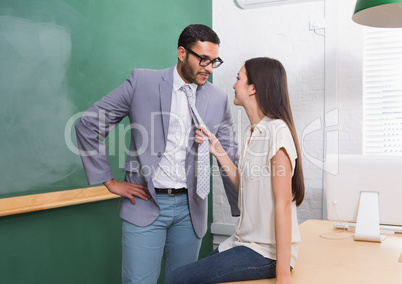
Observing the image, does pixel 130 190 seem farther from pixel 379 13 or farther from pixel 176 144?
pixel 379 13

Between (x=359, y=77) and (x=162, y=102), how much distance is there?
204cm

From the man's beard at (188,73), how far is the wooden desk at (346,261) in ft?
3.07

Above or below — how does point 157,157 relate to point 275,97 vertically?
below

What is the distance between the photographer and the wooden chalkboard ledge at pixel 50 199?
1938 mm

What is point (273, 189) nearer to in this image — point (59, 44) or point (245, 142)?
point (245, 142)

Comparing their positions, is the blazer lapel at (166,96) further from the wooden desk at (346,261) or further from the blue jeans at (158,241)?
the wooden desk at (346,261)

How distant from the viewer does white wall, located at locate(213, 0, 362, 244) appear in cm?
341

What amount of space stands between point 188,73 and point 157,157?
0.42 m

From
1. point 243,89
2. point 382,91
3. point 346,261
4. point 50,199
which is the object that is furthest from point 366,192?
point 50,199

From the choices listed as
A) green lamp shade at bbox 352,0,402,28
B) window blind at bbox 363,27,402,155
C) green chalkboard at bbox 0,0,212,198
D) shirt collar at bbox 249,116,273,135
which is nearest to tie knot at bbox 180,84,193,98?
shirt collar at bbox 249,116,273,135

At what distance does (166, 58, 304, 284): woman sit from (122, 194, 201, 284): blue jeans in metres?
0.43

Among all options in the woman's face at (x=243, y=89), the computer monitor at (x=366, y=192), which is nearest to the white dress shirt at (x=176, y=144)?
the woman's face at (x=243, y=89)

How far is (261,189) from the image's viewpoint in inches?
58.1

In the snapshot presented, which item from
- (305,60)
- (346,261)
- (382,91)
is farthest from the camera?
(305,60)
